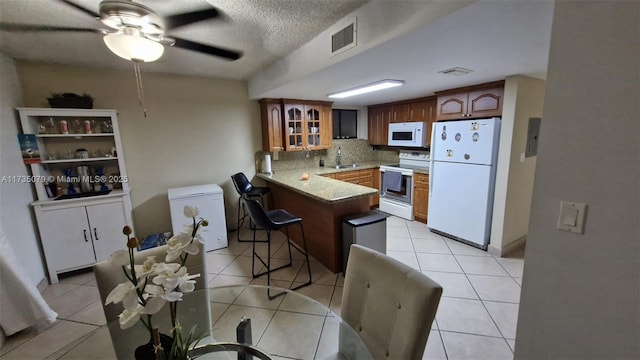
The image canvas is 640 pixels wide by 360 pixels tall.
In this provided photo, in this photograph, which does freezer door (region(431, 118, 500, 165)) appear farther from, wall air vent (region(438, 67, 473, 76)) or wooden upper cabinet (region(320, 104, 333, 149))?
wooden upper cabinet (region(320, 104, 333, 149))

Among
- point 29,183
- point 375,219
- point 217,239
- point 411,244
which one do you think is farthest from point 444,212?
point 29,183

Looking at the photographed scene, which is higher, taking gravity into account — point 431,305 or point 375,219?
point 431,305

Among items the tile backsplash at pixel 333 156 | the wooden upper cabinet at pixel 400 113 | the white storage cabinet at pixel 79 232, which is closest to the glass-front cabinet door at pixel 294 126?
the tile backsplash at pixel 333 156

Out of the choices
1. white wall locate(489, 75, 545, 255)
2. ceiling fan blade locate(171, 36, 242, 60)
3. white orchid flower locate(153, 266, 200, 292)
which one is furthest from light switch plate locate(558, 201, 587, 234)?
white wall locate(489, 75, 545, 255)

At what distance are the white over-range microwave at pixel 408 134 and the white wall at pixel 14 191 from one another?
4816 mm

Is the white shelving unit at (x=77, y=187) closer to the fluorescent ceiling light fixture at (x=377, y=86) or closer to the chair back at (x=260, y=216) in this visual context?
the chair back at (x=260, y=216)

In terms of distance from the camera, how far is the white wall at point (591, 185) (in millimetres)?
836

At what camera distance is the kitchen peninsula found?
8.43 ft

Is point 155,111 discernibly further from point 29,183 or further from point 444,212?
point 444,212

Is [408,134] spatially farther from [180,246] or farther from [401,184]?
[180,246]

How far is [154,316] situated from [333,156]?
13.1ft

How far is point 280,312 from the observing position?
6.44ft

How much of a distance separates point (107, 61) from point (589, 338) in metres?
4.25

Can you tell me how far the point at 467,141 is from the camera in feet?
10.1
